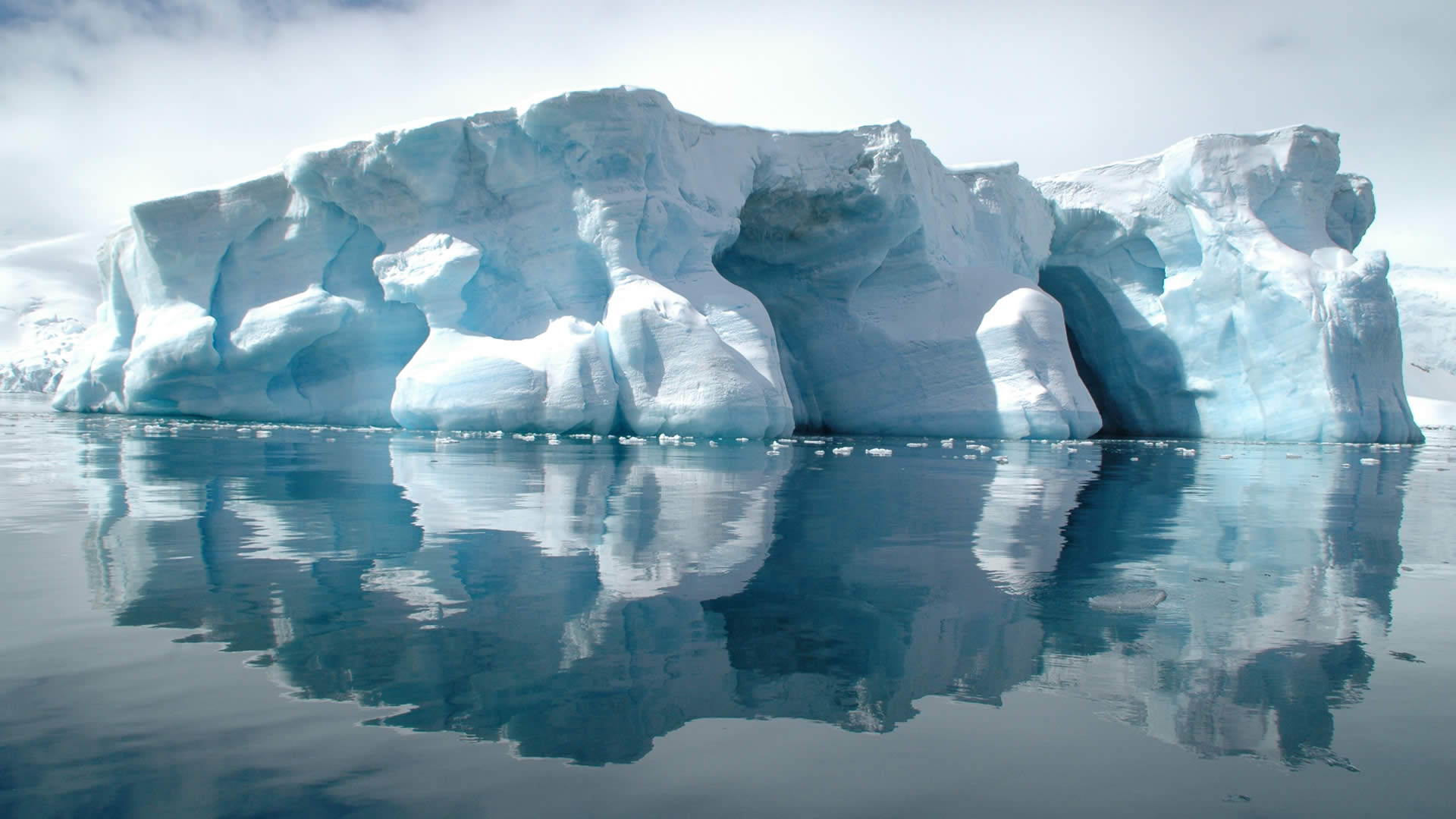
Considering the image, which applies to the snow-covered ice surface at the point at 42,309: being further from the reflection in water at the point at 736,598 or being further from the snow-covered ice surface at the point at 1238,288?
the reflection in water at the point at 736,598

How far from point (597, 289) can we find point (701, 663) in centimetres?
1402

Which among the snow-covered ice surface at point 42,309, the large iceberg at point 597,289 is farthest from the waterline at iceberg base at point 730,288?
the snow-covered ice surface at point 42,309

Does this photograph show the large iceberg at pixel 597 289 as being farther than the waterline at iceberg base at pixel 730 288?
No

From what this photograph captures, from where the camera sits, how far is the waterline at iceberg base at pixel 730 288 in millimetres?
14992

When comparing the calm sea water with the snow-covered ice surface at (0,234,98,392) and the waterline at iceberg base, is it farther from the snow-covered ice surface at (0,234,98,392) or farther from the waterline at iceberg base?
the snow-covered ice surface at (0,234,98,392)

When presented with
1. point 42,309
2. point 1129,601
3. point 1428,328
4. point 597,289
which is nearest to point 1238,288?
point 597,289

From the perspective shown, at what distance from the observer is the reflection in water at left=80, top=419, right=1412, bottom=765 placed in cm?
208

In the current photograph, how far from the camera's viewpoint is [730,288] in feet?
53.2

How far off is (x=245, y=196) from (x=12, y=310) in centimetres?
3819

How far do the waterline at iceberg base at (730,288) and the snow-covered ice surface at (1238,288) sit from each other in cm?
7

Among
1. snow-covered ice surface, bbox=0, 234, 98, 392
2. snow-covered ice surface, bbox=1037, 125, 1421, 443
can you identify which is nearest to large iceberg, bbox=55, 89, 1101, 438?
snow-covered ice surface, bbox=1037, 125, 1421, 443

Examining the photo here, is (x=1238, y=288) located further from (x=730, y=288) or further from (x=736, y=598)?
(x=736, y=598)

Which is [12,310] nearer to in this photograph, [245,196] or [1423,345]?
[245,196]

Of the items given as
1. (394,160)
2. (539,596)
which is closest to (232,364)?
(394,160)
